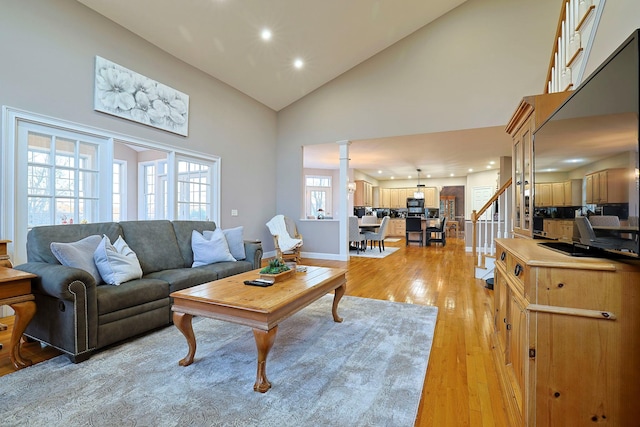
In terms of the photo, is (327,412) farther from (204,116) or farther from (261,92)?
(261,92)

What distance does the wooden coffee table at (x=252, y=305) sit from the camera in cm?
176

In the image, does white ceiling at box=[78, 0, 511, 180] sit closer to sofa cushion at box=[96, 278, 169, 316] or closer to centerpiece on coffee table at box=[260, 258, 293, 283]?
sofa cushion at box=[96, 278, 169, 316]

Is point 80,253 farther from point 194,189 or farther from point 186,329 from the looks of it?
point 194,189

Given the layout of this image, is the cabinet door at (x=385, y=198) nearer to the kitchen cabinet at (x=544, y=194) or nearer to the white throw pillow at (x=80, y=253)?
the kitchen cabinet at (x=544, y=194)

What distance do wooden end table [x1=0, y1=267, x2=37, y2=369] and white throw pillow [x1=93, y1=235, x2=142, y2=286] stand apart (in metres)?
0.47

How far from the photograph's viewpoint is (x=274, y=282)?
2.37m

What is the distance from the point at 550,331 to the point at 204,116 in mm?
5232

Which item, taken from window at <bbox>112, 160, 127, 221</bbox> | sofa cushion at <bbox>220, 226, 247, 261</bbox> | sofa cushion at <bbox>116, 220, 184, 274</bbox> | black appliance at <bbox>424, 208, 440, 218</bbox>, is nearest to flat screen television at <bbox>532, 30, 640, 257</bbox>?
sofa cushion at <bbox>220, 226, 247, 261</bbox>

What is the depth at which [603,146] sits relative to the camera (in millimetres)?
1253

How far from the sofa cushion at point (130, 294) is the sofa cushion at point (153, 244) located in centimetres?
46

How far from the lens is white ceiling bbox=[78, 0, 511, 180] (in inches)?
150

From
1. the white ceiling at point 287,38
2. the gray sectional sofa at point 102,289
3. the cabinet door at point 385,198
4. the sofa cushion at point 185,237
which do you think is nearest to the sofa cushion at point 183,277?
the gray sectional sofa at point 102,289

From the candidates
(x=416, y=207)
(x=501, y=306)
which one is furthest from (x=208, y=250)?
(x=416, y=207)

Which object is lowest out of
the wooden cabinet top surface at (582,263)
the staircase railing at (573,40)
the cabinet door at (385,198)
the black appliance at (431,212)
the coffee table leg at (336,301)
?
the coffee table leg at (336,301)
